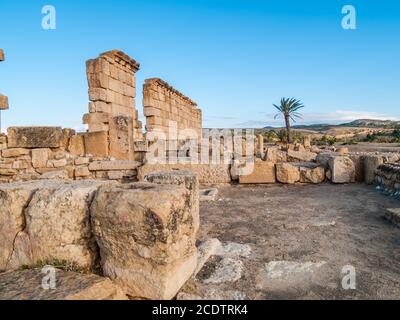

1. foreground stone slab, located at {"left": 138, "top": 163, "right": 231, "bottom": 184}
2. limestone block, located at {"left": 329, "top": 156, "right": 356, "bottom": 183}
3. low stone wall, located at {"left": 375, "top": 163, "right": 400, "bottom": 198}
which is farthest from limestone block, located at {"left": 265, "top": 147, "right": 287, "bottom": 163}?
low stone wall, located at {"left": 375, "top": 163, "right": 400, "bottom": 198}

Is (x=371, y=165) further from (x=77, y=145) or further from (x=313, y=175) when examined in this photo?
(x=77, y=145)

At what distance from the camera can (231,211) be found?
16.2ft

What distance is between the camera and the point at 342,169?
6.85 meters

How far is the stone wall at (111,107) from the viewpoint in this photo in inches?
310

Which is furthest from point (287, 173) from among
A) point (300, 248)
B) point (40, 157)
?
point (40, 157)

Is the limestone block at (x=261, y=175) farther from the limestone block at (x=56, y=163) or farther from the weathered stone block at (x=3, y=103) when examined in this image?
the weathered stone block at (x=3, y=103)

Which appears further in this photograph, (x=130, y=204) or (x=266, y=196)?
(x=266, y=196)

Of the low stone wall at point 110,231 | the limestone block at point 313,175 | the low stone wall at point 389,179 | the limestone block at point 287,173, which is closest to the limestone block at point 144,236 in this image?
the low stone wall at point 110,231

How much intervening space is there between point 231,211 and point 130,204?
2.96m

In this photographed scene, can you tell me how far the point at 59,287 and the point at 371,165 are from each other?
22.2ft

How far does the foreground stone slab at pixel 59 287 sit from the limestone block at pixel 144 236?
0.16 m

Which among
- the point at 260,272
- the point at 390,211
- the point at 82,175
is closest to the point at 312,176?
the point at 390,211
